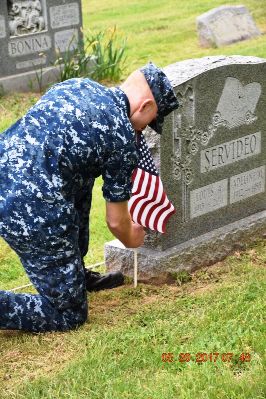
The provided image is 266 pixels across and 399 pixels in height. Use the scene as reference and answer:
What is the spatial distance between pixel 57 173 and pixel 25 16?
7.61m

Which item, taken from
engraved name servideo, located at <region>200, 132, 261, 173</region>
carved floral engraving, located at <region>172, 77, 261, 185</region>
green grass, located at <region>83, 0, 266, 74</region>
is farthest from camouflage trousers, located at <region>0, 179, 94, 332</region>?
green grass, located at <region>83, 0, 266, 74</region>

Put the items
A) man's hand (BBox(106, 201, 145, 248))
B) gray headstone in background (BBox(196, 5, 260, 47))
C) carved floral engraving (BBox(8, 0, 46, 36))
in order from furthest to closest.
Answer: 1. gray headstone in background (BBox(196, 5, 260, 47))
2. carved floral engraving (BBox(8, 0, 46, 36))
3. man's hand (BBox(106, 201, 145, 248))

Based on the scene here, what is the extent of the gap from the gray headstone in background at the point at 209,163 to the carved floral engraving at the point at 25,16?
6.13 m

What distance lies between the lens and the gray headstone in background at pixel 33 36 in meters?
11.8

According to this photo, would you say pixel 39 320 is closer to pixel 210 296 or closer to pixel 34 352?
pixel 34 352

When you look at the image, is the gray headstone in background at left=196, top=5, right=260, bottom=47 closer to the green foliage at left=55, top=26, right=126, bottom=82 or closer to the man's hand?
the green foliage at left=55, top=26, right=126, bottom=82

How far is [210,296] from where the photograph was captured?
5.35m

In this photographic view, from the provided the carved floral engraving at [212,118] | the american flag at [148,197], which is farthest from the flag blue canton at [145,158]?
the carved floral engraving at [212,118]

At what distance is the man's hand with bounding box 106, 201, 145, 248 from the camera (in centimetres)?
477

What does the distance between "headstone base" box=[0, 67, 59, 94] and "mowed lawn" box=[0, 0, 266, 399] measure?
18.7 feet

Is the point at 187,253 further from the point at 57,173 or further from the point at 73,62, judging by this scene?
the point at 73,62

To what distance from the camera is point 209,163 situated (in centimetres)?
605

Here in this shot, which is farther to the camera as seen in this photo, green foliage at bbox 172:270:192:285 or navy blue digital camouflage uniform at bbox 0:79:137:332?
green foliage at bbox 172:270:192:285

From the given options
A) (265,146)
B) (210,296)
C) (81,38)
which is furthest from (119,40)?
(210,296)
